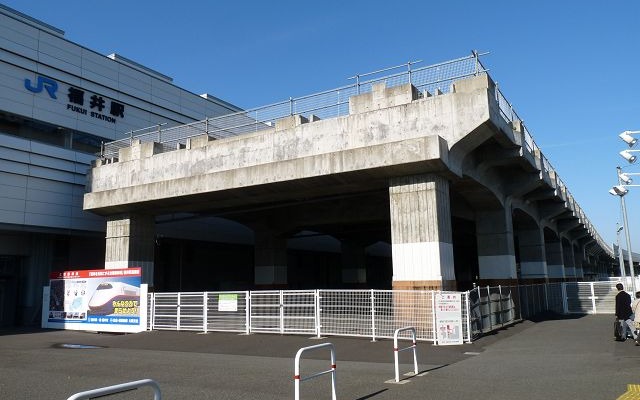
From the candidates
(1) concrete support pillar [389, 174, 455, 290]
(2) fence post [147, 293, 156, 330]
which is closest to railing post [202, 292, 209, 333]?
(2) fence post [147, 293, 156, 330]

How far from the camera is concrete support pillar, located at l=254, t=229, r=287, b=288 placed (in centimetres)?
3162

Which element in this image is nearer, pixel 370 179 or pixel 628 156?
pixel 370 179

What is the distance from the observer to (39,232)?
2703cm

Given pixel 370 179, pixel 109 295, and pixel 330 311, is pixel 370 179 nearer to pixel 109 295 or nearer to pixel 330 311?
pixel 330 311

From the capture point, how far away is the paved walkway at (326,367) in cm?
909

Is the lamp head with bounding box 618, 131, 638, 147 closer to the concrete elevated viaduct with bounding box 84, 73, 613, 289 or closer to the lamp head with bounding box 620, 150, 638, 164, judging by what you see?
the lamp head with bounding box 620, 150, 638, 164

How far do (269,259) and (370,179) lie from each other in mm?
14464

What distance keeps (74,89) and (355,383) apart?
26.2m

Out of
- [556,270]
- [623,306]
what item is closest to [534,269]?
[556,270]

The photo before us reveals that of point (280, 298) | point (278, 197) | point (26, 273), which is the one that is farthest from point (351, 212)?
point (26, 273)

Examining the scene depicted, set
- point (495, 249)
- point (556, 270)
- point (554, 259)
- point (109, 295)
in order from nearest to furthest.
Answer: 1. point (109, 295)
2. point (495, 249)
3. point (556, 270)
4. point (554, 259)

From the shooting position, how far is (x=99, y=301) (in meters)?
22.4

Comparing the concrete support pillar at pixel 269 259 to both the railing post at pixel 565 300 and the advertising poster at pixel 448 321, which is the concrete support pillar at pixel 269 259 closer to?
the railing post at pixel 565 300

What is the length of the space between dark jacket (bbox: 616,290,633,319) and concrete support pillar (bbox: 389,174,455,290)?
4981mm
